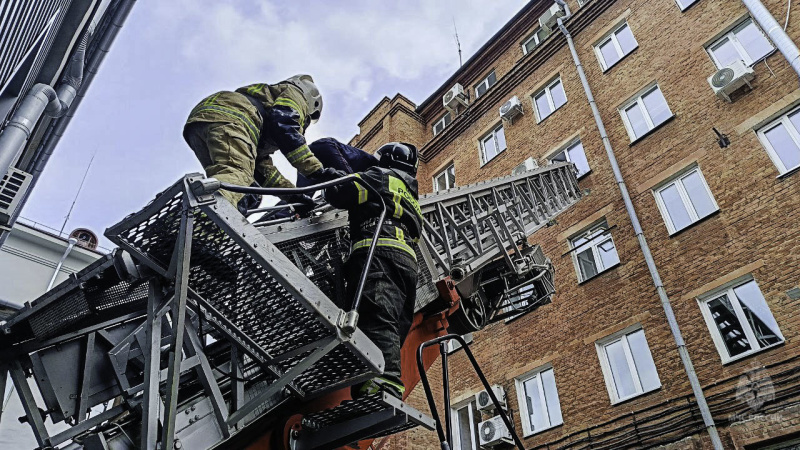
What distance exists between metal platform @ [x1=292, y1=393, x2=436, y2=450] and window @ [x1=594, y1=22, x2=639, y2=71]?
12071 millimetres

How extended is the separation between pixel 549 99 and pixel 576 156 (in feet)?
8.32

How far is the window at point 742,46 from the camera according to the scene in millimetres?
9961

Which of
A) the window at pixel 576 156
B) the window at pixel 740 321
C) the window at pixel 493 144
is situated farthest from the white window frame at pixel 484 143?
the window at pixel 740 321

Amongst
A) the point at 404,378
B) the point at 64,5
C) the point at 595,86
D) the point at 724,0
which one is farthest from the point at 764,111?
the point at 64,5

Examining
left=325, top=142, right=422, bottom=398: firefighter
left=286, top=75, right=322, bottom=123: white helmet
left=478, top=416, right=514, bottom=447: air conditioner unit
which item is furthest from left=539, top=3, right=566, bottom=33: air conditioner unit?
left=325, top=142, right=422, bottom=398: firefighter

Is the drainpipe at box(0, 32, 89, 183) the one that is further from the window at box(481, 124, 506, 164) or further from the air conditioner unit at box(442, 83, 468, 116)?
the air conditioner unit at box(442, 83, 468, 116)

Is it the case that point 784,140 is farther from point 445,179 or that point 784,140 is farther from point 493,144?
point 445,179

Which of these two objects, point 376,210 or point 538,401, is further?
point 538,401

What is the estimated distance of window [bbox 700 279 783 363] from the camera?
7629 millimetres

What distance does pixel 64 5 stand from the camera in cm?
691

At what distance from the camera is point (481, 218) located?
263 inches

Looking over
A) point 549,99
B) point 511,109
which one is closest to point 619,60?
point 549,99

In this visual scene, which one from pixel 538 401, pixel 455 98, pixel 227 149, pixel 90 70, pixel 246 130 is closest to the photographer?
pixel 227 149

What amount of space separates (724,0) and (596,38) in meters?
3.18
